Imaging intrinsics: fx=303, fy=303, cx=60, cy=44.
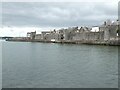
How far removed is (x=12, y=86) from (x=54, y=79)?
7.88 ft

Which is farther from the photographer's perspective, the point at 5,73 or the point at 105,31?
the point at 105,31

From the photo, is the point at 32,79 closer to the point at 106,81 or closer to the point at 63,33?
the point at 106,81

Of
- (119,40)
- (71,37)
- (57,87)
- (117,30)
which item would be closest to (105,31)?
(117,30)

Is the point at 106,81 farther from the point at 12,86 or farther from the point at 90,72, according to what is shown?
the point at 12,86

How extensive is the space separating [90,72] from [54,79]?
129 inches

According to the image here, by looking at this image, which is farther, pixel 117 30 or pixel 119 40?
pixel 117 30

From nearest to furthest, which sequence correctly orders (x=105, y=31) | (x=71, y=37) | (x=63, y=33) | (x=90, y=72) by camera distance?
(x=90, y=72) < (x=105, y=31) < (x=71, y=37) < (x=63, y=33)

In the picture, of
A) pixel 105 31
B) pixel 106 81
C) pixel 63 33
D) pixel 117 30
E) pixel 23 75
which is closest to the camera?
pixel 106 81

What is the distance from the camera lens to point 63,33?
322ft

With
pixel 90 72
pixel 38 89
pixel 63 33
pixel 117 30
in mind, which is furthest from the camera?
pixel 63 33

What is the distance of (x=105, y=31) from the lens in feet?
222

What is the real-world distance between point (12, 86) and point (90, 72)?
567 cm

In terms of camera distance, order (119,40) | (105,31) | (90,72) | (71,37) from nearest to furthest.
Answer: (90,72)
(119,40)
(105,31)
(71,37)

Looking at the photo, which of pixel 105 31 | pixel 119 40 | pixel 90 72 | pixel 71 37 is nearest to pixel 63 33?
pixel 71 37
